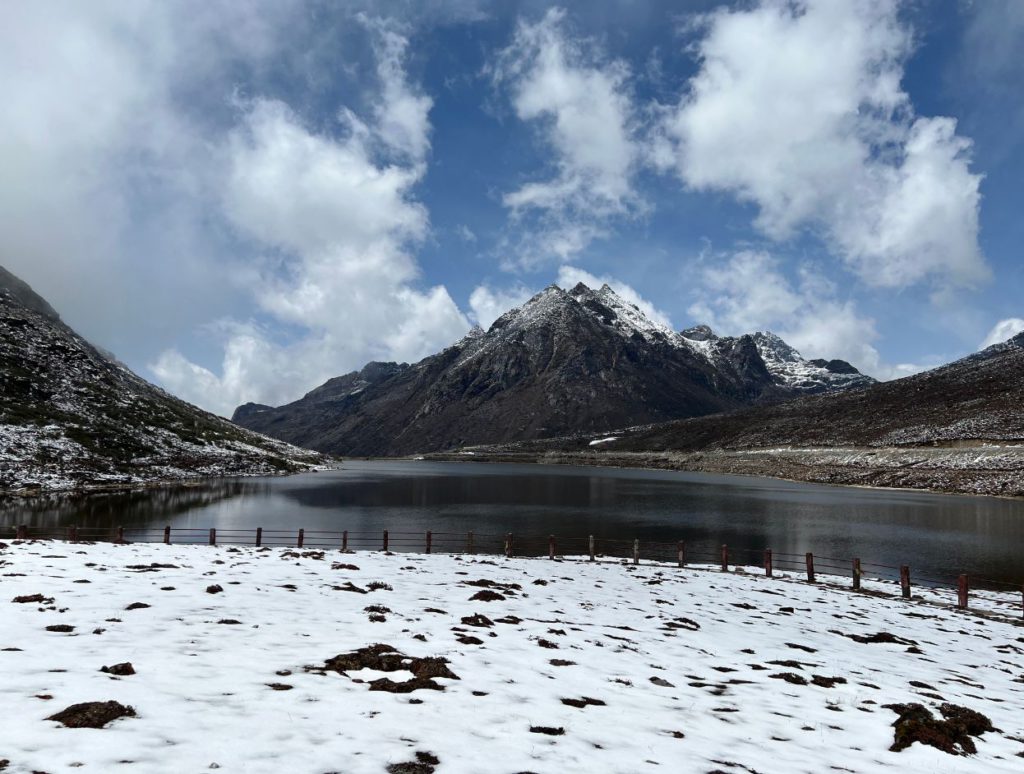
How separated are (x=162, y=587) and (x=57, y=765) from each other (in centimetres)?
1341

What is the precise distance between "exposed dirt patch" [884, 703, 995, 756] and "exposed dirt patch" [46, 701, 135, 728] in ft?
43.2

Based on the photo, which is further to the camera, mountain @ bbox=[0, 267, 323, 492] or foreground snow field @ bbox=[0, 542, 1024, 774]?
mountain @ bbox=[0, 267, 323, 492]

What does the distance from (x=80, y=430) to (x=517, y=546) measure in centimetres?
10076

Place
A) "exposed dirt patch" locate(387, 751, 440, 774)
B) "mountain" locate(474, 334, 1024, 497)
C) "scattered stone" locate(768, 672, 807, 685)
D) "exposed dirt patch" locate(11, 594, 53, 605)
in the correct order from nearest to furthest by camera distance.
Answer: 1. "exposed dirt patch" locate(387, 751, 440, 774)
2. "scattered stone" locate(768, 672, 807, 685)
3. "exposed dirt patch" locate(11, 594, 53, 605)
4. "mountain" locate(474, 334, 1024, 497)

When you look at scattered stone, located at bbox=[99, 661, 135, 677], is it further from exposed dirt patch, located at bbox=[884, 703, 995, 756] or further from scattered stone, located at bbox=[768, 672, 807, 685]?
scattered stone, located at bbox=[768, 672, 807, 685]

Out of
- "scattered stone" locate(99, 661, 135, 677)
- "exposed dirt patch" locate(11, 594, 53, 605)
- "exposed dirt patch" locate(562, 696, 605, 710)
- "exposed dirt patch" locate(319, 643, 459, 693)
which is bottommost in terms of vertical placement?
"exposed dirt patch" locate(562, 696, 605, 710)

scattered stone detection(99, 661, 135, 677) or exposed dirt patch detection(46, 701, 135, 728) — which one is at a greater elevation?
exposed dirt patch detection(46, 701, 135, 728)

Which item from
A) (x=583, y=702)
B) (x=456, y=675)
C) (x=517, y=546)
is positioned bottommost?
(x=517, y=546)

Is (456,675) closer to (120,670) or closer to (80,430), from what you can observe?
(120,670)

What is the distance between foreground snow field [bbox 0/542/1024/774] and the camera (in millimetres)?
8375

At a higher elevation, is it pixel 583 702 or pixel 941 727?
pixel 583 702

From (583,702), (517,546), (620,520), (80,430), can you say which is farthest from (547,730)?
(80,430)

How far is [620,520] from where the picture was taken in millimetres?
65375

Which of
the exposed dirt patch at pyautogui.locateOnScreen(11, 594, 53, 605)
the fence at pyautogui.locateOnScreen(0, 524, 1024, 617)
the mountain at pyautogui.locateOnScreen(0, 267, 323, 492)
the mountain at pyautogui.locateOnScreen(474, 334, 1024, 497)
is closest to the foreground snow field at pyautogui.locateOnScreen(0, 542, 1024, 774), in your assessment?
the exposed dirt patch at pyautogui.locateOnScreen(11, 594, 53, 605)
